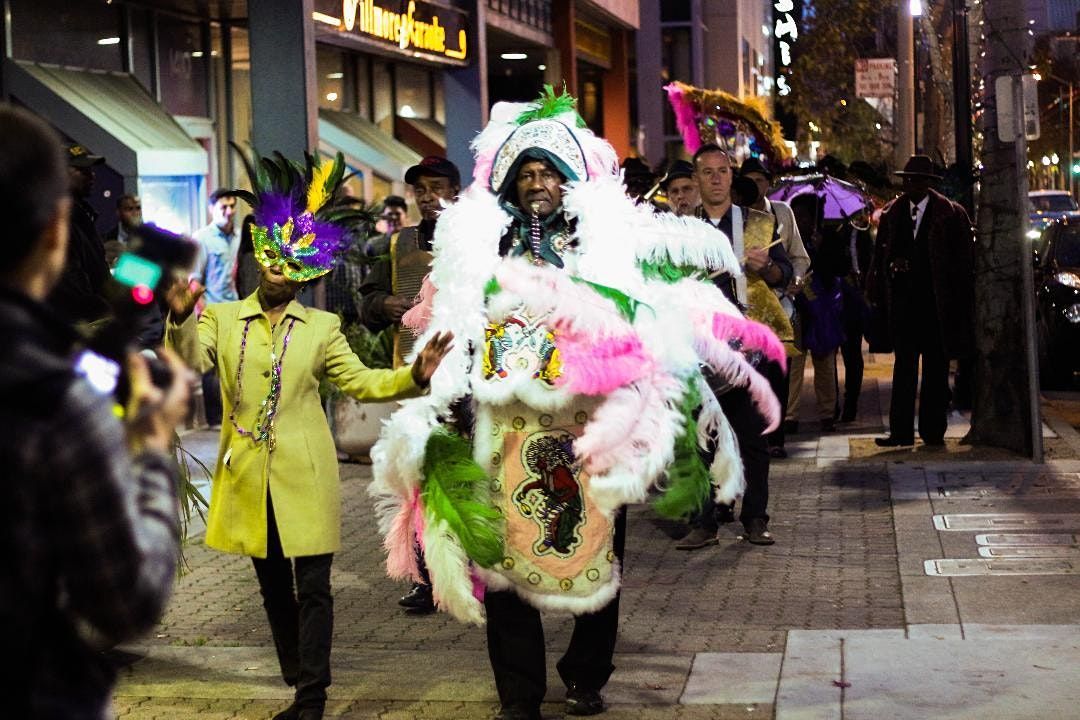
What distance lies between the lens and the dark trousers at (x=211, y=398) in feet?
49.2

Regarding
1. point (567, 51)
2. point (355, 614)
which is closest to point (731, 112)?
point (355, 614)

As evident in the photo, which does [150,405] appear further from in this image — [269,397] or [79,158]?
[79,158]

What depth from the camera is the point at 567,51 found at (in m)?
31.1

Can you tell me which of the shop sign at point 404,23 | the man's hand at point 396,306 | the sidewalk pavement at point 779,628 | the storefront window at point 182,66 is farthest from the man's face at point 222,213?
the man's hand at point 396,306

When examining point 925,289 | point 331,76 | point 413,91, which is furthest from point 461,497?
point 413,91

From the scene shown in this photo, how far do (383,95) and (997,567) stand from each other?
1904 cm

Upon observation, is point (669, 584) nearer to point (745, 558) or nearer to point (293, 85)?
point (745, 558)

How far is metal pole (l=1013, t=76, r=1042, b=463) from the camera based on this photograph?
11875 millimetres

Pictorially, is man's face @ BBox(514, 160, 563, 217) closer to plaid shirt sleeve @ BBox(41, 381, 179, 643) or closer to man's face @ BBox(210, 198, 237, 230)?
plaid shirt sleeve @ BBox(41, 381, 179, 643)

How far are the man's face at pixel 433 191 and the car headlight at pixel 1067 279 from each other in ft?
39.3

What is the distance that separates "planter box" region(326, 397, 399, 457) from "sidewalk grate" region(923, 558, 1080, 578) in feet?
16.1

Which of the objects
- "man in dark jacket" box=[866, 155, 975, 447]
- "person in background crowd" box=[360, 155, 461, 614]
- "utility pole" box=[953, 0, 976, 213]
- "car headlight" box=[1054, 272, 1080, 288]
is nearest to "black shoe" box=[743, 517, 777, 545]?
"person in background crowd" box=[360, 155, 461, 614]

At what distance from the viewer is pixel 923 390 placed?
12.8 meters

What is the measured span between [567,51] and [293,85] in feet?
55.3
